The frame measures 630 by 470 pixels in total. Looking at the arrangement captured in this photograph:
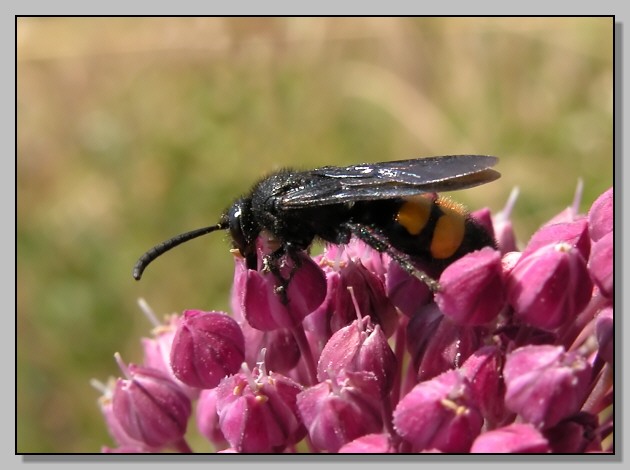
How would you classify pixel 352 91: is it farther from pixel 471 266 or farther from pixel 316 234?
pixel 471 266

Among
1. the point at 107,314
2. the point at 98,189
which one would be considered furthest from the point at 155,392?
the point at 98,189

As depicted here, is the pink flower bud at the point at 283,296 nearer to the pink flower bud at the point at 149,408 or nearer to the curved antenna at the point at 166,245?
the curved antenna at the point at 166,245

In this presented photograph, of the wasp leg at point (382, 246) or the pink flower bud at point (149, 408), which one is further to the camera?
the pink flower bud at point (149, 408)

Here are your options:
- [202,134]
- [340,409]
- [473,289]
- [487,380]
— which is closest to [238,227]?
[340,409]

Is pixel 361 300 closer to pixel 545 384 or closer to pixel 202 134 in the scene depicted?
pixel 545 384

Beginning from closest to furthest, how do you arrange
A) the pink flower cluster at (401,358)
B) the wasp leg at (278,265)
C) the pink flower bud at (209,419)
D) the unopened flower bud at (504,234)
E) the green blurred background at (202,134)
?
the pink flower cluster at (401,358) → the wasp leg at (278,265) → the pink flower bud at (209,419) → the unopened flower bud at (504,234) → the green blurred background at (202,134)

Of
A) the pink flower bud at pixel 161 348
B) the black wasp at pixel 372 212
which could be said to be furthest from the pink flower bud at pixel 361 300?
the pink flower bud at pixel 161 348

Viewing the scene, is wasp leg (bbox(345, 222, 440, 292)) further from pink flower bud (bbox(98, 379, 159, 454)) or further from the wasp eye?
pink flower bud (bbox(98, 379, 159, 454))
